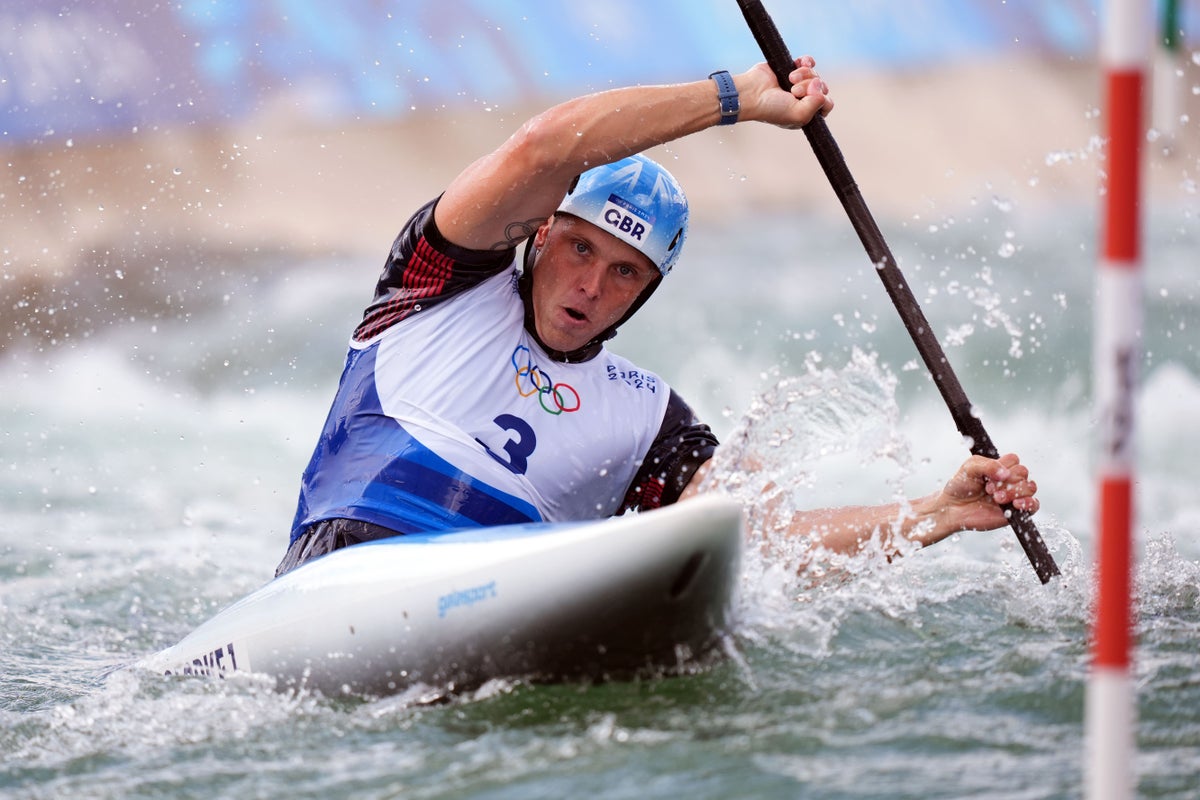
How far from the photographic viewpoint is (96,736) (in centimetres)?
316

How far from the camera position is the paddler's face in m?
3.78

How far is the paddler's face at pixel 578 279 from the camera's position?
3775mm

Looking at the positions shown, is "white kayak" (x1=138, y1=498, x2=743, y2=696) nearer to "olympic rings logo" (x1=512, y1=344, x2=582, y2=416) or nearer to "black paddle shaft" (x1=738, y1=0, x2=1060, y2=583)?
"olympic rings logo" (x1=512, y1=344, x2=582, y2=416)

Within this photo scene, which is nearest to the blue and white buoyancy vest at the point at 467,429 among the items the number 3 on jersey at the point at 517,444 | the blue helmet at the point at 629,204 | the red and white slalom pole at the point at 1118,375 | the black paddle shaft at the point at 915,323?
the number 3 on jersey at the point at 517,444

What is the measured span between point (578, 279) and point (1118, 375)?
2.02m

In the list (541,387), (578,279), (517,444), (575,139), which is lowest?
(517,444)

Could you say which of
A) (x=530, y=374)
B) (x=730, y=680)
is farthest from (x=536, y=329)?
(x=730, y=680)

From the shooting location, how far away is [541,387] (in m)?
3.79

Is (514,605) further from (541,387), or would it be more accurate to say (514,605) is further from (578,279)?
(578,279)

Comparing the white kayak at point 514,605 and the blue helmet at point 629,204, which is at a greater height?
the blue helmet at point 629,204

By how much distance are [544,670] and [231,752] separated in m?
0.68

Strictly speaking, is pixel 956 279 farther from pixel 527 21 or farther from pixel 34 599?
pixel 34 599

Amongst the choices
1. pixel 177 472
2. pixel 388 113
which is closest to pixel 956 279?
pixel 388 113

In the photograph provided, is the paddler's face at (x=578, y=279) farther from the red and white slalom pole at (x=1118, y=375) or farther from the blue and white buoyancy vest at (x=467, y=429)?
the red and white slalom pole at (x=1118, y=375)
